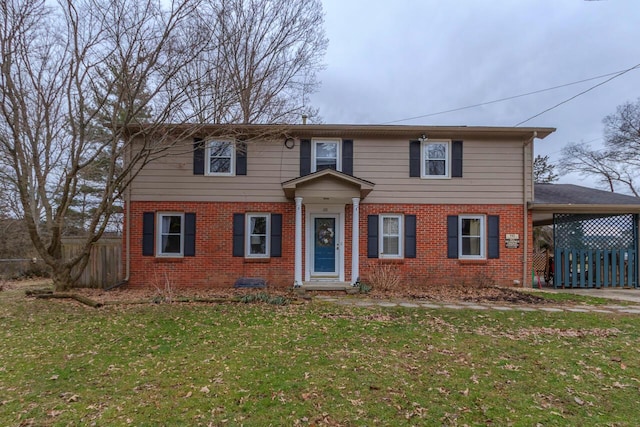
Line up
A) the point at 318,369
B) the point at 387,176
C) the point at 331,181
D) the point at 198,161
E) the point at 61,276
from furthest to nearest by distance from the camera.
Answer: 1. the point at 387,176
2. the point at 198,161
3. the point at 331,181
4. the point at 61,276
5. the point at 318,369

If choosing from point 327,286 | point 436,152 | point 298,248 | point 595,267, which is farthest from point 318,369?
point 595,267

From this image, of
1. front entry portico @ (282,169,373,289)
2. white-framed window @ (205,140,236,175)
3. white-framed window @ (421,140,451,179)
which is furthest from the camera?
white-framed window @ (421,140,451,179)

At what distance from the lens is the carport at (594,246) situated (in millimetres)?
10914

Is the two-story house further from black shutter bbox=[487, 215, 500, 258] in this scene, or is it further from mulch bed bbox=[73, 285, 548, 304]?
mulch bed bbox=[73, 285, 548, 304]

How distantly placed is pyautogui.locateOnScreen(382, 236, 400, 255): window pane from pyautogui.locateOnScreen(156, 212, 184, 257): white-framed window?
6128 millimetres

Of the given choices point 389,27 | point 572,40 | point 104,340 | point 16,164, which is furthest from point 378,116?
point 104,340

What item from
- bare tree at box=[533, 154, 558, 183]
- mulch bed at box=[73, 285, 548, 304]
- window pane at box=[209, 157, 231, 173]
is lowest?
mulch bed at box=[73, 285, 548, 304]

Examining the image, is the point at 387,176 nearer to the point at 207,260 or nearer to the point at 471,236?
the point at 471,236

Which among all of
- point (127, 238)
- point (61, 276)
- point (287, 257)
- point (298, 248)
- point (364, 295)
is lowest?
point (364, 295)

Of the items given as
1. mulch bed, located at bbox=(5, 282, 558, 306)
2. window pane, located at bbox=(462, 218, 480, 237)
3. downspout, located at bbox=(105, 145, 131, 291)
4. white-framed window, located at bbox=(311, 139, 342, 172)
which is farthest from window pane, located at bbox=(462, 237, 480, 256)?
downspout, located at bbox=(105, 145, 131, 291)

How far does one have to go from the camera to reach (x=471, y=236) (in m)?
11.0

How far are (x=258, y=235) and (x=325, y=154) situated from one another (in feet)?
10.5

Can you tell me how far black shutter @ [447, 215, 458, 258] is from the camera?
10.8 metres

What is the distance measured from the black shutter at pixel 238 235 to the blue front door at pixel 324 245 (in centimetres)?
218
